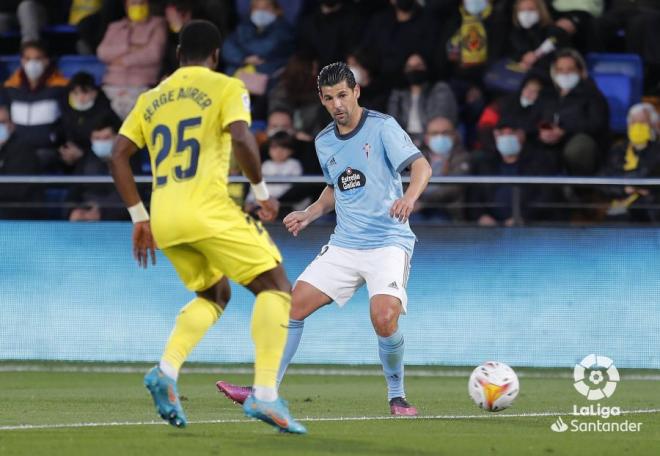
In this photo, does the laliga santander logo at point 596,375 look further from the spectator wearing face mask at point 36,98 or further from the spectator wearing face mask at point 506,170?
the spectator wearing face mask at point 36,98

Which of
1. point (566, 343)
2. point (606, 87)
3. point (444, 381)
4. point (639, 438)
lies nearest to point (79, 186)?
point (444, 381)

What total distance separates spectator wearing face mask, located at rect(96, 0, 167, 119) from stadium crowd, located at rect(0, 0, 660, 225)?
2 cm

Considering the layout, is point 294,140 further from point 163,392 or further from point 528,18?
point 163,392

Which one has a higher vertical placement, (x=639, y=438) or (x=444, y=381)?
(x=639, y=438)

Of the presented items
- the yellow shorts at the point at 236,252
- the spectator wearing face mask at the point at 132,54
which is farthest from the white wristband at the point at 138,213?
the spectator wearing face mask at the point at 132,54

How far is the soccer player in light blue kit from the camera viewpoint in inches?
365

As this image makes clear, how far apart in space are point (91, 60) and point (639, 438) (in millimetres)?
10914

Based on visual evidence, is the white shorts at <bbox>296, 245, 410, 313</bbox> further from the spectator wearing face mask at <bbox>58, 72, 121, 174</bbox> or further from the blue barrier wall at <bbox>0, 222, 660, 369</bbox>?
the spectator wearing face mask at <bbox>58, 72, 121, 174</bbox>

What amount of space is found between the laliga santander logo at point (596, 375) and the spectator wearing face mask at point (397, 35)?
4.24m

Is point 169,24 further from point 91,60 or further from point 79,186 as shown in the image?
point 79,186

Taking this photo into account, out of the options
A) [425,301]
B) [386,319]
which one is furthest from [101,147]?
[386,319]

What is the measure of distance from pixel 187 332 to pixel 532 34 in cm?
885

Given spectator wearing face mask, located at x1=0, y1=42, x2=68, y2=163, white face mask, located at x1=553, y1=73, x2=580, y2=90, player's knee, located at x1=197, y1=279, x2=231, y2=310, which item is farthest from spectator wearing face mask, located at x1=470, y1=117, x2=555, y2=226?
player's knee, located at x1=197, y1=279, x2=231, y2=310

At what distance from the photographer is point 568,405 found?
1011 cm
